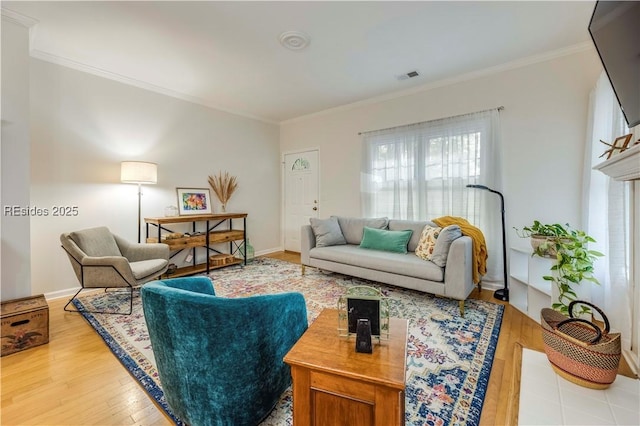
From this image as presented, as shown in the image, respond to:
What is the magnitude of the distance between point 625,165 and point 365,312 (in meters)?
1.48

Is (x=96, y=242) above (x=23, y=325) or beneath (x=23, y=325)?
above

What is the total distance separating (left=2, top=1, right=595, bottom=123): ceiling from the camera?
215cm

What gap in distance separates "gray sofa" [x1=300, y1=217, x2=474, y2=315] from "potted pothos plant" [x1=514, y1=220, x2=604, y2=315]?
1.92ft

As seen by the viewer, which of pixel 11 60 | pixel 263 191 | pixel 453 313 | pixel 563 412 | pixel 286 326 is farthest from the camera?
pixel 263 191

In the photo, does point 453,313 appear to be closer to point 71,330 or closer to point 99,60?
point 71,330

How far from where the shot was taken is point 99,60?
2.98m

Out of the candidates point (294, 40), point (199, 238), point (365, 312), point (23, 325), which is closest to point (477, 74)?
point (294, 40)

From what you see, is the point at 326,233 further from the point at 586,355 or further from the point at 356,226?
the point at 586,355

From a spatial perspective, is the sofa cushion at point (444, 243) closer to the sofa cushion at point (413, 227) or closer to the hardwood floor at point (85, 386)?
the sofa cushion at point (413, 227)

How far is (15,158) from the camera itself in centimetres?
219

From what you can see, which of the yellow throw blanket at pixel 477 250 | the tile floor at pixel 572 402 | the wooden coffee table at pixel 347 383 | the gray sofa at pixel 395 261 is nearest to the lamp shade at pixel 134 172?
the gray sofa at pixel 395 261

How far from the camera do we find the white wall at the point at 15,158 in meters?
2.16

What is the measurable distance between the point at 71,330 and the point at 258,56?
3.14 metres

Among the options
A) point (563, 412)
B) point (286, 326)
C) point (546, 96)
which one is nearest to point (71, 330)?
point (286, 326)
